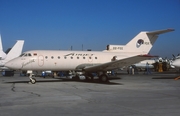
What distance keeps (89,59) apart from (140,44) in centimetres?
557

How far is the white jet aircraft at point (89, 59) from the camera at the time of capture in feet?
67.4

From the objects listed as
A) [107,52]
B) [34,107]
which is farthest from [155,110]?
[107,52]

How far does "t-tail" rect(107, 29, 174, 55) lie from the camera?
80.3 ft

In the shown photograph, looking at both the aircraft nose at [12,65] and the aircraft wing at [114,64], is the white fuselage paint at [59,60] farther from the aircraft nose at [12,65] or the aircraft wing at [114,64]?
the aircraft wing at [114,64]

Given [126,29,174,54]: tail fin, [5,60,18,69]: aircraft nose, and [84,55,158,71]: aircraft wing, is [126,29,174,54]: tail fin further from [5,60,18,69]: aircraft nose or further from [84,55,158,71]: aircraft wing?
[5,60,18,69]: aircraft nose

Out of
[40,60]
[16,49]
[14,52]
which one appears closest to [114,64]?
[40,60]

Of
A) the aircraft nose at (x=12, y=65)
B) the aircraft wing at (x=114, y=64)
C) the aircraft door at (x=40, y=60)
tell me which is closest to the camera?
the aircraft nose at (x=12, y=65)

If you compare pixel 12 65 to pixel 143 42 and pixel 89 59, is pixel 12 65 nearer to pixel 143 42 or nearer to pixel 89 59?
pixel 89 59

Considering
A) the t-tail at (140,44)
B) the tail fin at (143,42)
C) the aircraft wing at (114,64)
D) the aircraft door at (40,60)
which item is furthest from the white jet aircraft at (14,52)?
the tail fin at (143,42)

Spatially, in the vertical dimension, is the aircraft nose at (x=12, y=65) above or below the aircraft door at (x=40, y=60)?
below

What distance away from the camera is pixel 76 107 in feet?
28.7

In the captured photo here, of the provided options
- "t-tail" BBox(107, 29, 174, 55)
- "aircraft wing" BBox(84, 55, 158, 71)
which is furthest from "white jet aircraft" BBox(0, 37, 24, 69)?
"aircraft wing" BBox(84, 55, 158, 71)

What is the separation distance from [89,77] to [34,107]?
54.8 ft

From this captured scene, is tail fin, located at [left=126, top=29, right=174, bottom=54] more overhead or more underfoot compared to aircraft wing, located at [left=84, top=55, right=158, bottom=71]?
more overhead
